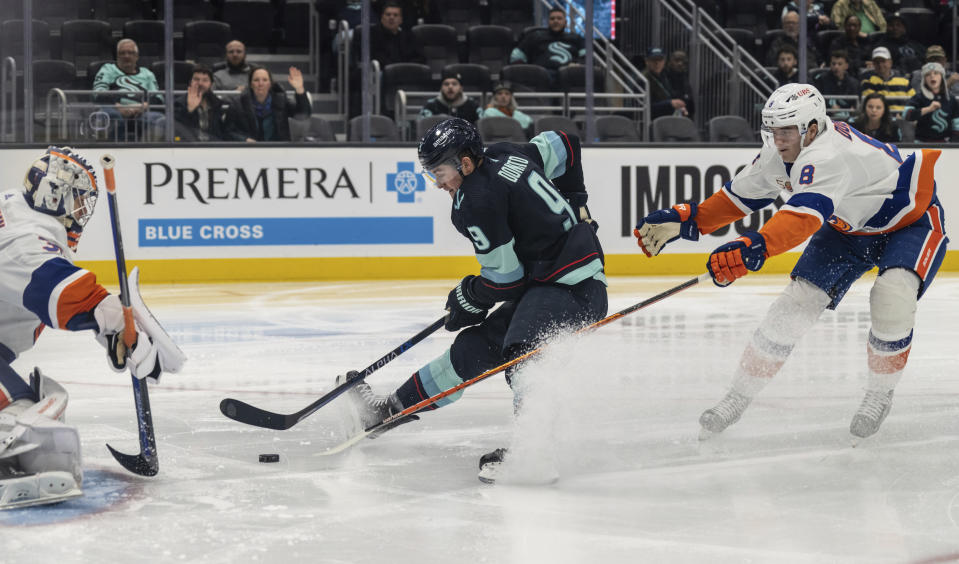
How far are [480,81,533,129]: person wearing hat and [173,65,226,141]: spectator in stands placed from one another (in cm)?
201

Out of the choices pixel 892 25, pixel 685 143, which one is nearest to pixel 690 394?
pixel 685 143

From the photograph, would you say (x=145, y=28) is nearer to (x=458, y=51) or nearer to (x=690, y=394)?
(x=458, y=51)

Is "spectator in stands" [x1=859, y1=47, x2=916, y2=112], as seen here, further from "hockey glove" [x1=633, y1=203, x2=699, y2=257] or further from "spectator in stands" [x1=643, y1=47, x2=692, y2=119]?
"hockey glove" [x1=633, y1=203, x2=699, y2=257]

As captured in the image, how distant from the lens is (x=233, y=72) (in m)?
8.93

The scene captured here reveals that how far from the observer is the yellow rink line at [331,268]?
8492 mm

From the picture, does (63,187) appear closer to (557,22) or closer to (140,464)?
(140,464)

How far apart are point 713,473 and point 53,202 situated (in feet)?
6.26

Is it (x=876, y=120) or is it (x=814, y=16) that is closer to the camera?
(x=876, y=120)

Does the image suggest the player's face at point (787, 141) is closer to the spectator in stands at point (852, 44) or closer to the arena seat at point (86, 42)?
the arena seat at point (86, 42)

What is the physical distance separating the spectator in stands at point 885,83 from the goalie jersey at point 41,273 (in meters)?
8.01

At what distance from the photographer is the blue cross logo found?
28.8 feet

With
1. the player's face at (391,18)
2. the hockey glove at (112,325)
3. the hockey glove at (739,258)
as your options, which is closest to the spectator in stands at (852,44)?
the player's face at (391,18)

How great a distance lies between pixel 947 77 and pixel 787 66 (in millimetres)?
1509

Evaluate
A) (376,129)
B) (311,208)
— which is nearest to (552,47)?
(376,129)
